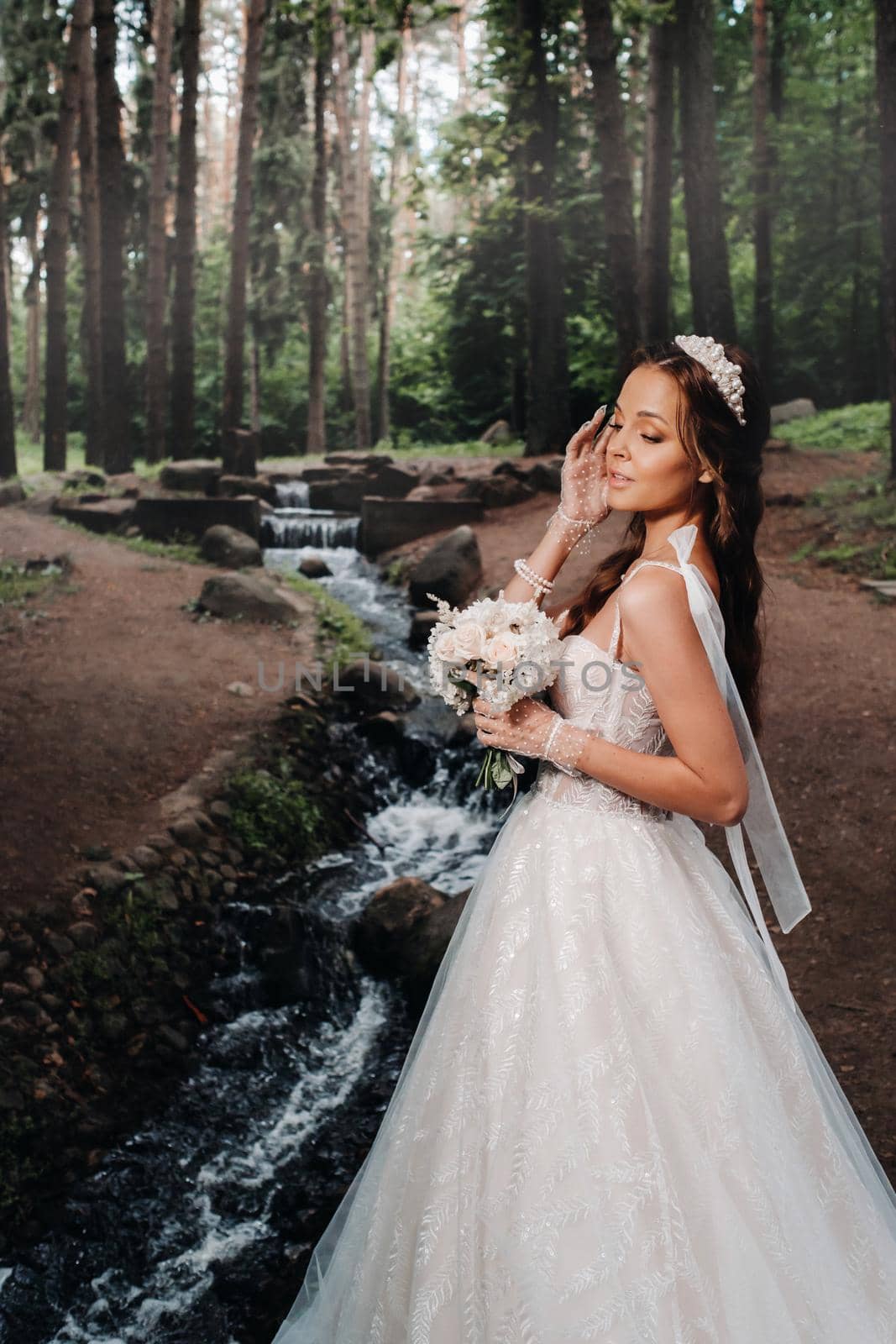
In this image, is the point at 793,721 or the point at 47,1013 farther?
the point at 793,721

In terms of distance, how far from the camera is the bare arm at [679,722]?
187cm

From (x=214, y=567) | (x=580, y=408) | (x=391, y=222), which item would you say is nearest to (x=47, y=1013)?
(x=214, y=567)

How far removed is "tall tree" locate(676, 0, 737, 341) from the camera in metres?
11.2

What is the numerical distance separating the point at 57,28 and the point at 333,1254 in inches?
445

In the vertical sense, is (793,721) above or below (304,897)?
above

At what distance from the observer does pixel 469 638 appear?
1.88 meters

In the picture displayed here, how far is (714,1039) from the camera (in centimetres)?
185

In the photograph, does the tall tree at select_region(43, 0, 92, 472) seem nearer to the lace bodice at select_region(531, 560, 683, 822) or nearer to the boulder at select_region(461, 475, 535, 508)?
the boulder at select_region(461, 475, 535, 508)

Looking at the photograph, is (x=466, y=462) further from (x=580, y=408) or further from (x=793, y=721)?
(x=793, y=721)

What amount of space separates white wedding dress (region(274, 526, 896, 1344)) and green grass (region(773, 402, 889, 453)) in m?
9.95

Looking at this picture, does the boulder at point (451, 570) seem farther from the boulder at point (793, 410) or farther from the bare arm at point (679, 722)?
the bare arm at point (679, 722)

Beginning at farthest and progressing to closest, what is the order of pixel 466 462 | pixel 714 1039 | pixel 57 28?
pixel 466 462 < pixel 57 28 < pixel 714 1039

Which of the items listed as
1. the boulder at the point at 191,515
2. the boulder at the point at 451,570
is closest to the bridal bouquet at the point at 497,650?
the boulder at the point at 451,570

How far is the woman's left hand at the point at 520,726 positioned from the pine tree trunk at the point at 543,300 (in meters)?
10.7
